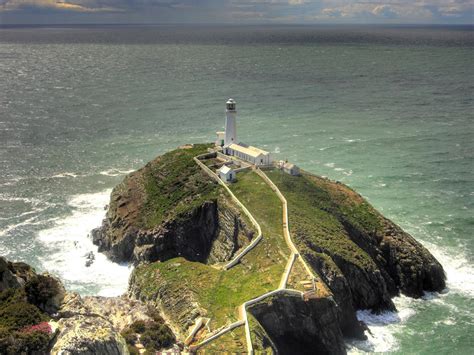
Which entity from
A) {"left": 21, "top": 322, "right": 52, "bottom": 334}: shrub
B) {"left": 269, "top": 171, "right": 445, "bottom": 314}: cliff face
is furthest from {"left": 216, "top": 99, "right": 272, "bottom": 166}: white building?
{"left": 21, "top": 322, "right": 52, "bottom": 334}: shrub

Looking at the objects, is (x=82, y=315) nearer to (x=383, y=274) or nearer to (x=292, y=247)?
(x=292, y=247)

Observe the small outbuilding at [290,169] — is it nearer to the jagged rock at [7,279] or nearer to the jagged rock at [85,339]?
the jagged rock at [7,279]

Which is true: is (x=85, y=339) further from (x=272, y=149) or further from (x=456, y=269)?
(x=272, y=149)

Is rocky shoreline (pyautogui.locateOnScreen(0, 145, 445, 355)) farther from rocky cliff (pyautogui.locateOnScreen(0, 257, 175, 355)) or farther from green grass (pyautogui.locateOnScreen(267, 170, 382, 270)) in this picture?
green grass (pyautogui.locateOnScreen(267, 170, 382, 270))

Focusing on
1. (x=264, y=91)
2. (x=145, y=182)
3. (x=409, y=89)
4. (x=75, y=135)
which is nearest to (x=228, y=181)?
(x=145, y=182)

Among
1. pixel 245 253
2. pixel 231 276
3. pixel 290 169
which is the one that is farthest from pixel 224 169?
pixel 231 276
